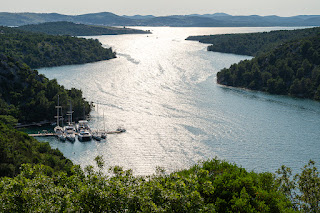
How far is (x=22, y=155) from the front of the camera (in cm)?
4778

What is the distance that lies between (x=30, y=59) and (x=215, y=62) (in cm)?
8634

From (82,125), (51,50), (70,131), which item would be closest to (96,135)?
(70,131)

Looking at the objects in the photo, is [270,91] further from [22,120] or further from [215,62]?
[22,120]

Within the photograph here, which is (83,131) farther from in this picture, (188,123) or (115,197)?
(115,197)

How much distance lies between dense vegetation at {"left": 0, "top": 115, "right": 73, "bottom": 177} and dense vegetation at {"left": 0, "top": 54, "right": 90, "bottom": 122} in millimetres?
22501

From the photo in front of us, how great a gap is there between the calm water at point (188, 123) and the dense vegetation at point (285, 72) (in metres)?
5.43

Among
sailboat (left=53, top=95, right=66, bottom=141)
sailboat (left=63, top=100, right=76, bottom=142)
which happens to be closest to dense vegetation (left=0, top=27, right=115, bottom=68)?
sailboat (left=53, top=95, right=66, bottom=141)

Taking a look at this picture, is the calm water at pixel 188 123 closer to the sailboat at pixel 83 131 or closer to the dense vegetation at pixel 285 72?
the sailboat at pixel 83 131

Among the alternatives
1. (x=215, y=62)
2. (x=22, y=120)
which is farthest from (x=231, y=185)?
(x=215, y=62)

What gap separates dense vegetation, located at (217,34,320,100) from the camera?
108m

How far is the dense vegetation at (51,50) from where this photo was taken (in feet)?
514

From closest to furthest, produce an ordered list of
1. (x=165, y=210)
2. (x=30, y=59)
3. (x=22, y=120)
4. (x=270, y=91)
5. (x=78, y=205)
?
(x=165, y=210)
(x=78, y=205)
(x=22, y=120)
(x=270, y=91)
(x=30, y=59)

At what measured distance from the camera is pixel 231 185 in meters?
27.2

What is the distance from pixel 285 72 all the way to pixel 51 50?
371 feet
